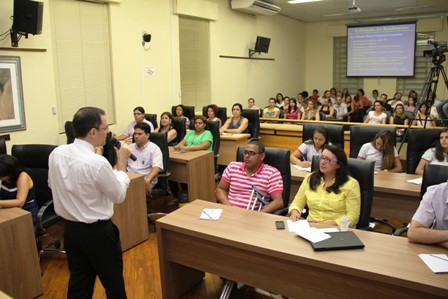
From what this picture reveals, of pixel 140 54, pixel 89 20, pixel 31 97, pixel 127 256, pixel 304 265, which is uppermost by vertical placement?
pixel 89 20

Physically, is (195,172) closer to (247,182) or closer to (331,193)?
(247,182)

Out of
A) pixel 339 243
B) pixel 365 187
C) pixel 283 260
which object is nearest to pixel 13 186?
pixel 283 260

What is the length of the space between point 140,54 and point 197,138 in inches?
85.5

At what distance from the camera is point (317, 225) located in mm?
2457

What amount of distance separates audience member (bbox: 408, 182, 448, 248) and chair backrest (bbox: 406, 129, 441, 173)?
2020 mm

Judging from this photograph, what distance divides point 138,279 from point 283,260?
1505 mm

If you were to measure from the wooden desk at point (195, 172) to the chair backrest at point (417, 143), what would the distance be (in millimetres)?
2186

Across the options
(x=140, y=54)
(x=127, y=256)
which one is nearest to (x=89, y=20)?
(x=140, y=54)

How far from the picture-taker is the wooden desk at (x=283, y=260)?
1.87 m

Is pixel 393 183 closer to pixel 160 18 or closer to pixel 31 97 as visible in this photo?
pixel 31 97

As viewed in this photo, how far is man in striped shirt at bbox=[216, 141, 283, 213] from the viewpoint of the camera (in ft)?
10.1

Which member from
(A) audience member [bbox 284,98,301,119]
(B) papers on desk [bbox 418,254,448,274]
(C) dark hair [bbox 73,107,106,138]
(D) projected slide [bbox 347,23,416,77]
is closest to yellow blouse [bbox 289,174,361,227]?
(B) papers on desk [bbox 418,254,448,274]

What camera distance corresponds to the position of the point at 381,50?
10633 mm

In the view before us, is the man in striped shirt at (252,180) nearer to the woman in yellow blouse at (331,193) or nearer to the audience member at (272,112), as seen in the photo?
the woman in yellow blouse at (331,193)
